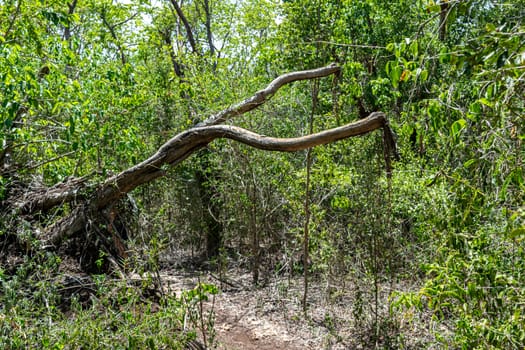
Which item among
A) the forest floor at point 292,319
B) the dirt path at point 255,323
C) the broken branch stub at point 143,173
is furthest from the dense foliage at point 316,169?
the dirt path at point 255,323

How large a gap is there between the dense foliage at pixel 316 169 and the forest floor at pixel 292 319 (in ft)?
0.25

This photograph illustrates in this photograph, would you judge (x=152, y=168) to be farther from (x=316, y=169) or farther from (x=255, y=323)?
(x=255, y=323)

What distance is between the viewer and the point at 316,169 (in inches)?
255

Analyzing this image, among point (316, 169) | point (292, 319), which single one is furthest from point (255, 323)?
point (316, 169)

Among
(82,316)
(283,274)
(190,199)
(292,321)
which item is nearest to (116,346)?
(82,316)

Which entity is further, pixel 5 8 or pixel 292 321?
pixel 292 321

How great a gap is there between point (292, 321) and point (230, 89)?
11.7 feet

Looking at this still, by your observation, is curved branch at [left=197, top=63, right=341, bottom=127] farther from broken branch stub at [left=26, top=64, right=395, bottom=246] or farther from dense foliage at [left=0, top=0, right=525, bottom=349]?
dense foliage at [left=0, top=0, right=525, bottom=349]

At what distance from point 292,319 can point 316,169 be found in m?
1.96

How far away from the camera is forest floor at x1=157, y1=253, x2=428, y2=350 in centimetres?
561

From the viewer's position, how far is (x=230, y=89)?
25.5ft

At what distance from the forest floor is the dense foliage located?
77 millimetres

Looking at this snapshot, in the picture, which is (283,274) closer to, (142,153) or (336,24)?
(142,153)

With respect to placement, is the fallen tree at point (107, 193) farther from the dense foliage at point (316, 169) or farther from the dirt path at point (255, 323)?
the dirt path at point (255, 323)
